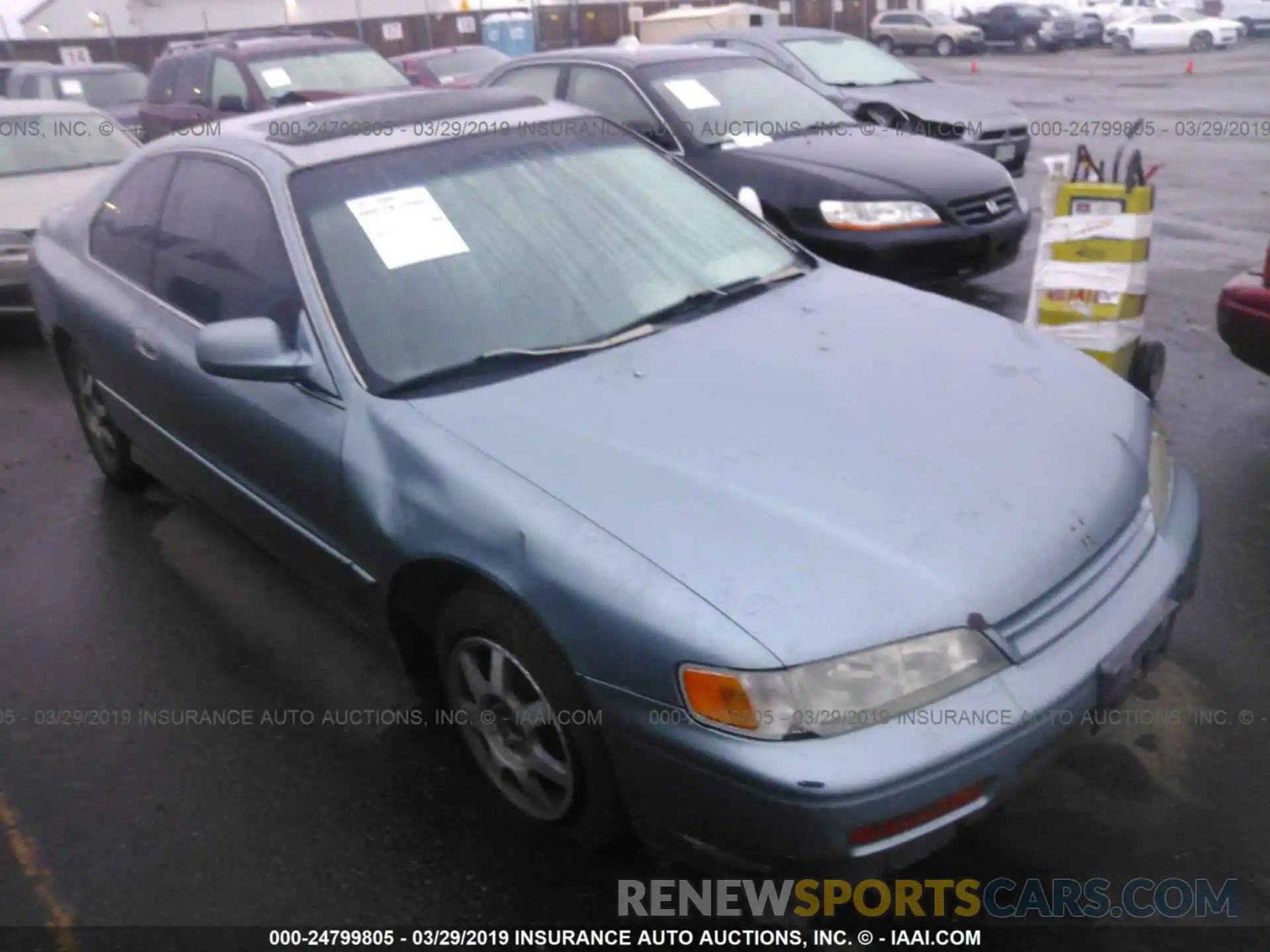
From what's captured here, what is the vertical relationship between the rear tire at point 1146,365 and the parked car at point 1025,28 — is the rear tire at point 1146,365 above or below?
below

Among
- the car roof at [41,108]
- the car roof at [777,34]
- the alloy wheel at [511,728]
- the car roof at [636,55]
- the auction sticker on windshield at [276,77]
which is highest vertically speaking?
the car roof at [777,34]

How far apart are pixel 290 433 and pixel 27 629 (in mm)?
1636

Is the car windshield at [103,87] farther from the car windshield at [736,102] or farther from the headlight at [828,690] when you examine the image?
the headlight at [828,690]

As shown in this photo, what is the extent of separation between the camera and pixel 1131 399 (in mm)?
2979

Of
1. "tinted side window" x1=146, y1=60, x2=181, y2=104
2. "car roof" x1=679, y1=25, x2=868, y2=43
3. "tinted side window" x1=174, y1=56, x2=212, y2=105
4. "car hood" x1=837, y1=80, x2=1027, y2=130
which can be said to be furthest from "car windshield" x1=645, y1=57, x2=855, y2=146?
"tinted side window" x1=146, y1=60, x2=181, y2=104

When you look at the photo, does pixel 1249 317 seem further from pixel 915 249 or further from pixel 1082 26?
pixel 1082 26

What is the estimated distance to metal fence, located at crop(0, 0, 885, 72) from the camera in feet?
86.1

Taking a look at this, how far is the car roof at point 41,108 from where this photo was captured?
26.9 feet

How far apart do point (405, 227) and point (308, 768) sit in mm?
1562

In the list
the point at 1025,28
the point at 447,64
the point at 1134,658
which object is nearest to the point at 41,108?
the point at 447,64

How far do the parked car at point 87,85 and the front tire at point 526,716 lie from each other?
12.1 m

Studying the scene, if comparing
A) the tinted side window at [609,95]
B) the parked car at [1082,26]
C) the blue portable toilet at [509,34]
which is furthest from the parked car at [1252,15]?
the tinted side window at [609,95]

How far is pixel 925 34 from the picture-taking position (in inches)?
1264

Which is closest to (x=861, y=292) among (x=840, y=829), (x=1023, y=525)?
(x=1023, y=525)
